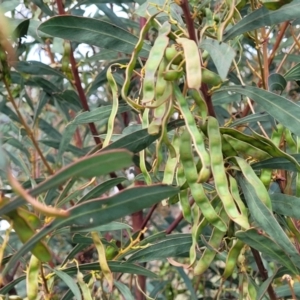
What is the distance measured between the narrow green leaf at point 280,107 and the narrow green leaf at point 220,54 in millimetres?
115

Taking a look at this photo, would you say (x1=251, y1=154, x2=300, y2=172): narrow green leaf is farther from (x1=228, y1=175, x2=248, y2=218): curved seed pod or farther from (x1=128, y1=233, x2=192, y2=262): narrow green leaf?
(x1=128, y1=233, x2=192, y2=262): narrow green leaf

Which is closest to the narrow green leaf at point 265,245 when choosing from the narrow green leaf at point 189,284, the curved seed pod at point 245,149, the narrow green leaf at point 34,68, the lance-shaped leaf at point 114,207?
the curved seed pod at point 245,149

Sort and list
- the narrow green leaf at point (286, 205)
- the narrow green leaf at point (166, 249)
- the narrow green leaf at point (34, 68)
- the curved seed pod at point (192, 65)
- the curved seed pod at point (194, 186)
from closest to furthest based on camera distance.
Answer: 1. the curved seed pod at point (192, 65)
2. the curved seed pod at point (194, 186)
3. the narrow green leaf at point (286, 205)
4. the narrow green leaf at point (166, 249)
5. the narrow green leaf at point (34, 68)

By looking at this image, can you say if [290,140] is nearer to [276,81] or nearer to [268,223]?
[276,81]

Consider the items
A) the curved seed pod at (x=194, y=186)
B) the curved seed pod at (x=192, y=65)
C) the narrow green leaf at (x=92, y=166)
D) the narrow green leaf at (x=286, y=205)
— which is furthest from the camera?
the narrow green leaf at (x=286, y=205)

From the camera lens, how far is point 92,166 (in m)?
0.54

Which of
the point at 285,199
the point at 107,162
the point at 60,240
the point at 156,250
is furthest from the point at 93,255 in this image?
the point at 107,162

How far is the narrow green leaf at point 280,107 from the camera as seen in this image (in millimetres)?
798

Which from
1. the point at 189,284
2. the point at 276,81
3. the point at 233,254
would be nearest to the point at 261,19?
the point at 276,81

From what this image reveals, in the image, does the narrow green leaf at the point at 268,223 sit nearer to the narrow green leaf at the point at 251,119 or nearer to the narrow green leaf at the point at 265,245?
the narrow green leaf at the point at 265,245

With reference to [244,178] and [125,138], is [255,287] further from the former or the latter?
[125,138]

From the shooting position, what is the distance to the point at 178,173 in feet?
2.60

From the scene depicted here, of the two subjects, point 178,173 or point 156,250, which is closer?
point 178,173

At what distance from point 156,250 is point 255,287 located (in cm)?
17
